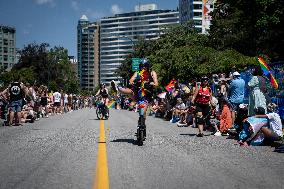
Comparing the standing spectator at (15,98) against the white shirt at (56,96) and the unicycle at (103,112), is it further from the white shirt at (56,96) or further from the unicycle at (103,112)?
the white shirt at (56,96)

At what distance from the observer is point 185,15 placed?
171500 millimetres

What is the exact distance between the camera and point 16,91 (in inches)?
682

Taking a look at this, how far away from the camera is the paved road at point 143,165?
19.4ft

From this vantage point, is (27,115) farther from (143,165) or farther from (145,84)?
(143,165)

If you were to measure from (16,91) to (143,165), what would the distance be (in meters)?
11.3

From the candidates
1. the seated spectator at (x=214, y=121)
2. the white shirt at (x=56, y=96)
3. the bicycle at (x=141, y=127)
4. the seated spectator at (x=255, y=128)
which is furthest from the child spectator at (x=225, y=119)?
the white shirt at (x=56, y=96)

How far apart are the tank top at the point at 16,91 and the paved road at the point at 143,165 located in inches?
262

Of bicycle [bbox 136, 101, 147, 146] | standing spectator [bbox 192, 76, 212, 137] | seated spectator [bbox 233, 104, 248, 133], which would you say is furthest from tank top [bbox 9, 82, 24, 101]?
seated spectator [bbox 233, 104, 248, 133]

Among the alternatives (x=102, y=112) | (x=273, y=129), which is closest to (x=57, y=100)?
(x=102, y=112)

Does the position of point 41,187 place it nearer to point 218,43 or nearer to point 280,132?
point 280,132

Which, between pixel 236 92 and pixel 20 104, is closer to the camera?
pixel 236 92

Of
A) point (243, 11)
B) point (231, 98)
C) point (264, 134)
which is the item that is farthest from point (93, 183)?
point (243, 11)

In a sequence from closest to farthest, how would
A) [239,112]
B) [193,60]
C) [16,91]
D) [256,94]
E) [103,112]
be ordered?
[256,94] < [239,112] < [16,91] < [103,112] < [193,60]

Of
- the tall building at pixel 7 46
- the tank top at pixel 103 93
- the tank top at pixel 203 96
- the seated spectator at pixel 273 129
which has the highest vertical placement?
the tall building at pixel 7 46
